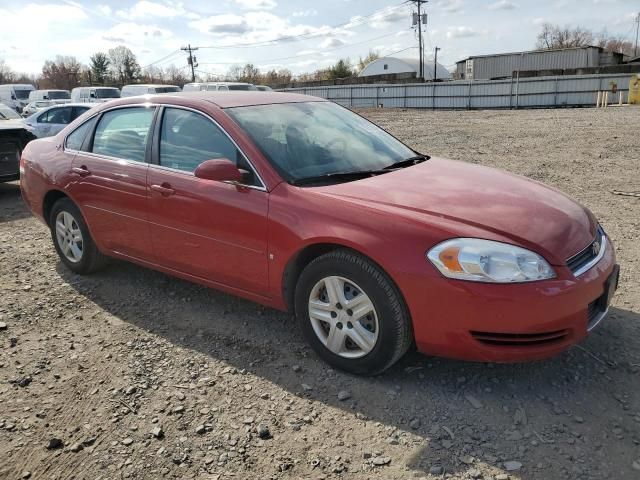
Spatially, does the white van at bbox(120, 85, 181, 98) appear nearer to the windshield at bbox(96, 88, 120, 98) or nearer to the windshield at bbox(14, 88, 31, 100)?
the windshield at bbox(96, 88, 120, 98)

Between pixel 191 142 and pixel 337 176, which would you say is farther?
pixel 191 142

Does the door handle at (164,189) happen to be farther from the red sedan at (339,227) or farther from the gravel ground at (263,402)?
the gravel ground at (263,402)

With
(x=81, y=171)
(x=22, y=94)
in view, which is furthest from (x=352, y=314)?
(x=22, y=94)

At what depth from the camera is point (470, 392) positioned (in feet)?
9.88

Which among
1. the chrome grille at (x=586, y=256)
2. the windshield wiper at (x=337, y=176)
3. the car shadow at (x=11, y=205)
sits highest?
the windshield wiper at (x=337, y=176)

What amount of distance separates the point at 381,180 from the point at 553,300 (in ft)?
4.16

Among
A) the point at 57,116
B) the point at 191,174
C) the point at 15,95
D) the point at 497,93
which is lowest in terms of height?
the point at 497,93

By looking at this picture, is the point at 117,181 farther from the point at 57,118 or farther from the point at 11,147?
the point at 57,118

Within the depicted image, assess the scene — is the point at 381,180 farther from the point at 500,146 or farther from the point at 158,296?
the point at 500,146

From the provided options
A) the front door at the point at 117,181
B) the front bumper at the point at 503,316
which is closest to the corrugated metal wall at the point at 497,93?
the front door at the point at 117,181

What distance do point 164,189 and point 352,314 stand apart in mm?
1706

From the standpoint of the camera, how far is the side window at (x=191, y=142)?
3641 millimetres

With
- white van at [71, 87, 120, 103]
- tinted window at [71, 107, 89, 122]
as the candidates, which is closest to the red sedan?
tinted window at [71, 107, 89, 122]

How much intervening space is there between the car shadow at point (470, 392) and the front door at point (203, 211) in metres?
0.43
